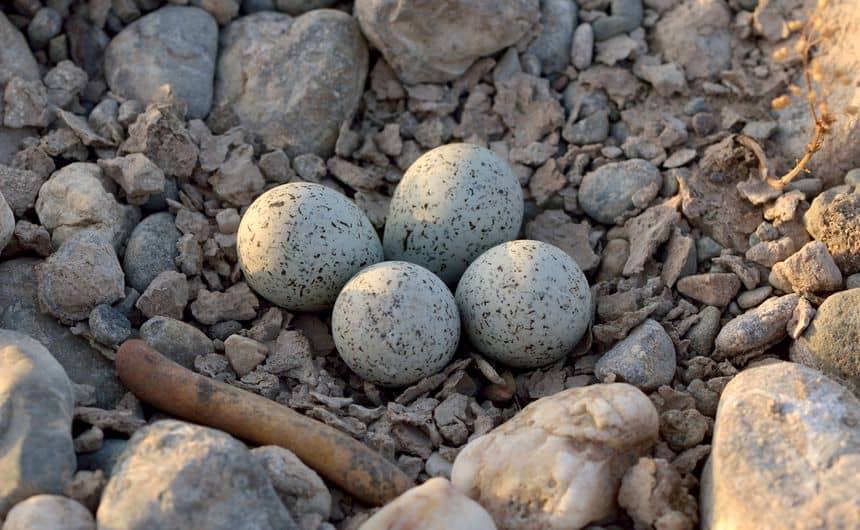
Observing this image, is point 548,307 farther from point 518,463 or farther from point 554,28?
point 554,28

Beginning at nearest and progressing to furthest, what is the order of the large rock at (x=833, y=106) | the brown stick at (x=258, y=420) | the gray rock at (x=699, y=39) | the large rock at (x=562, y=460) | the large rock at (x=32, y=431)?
the large rock at (x=32, y=431) < the large rock at (x=562, y=460) < the brown stick at (x=258, y=420) < the large rock at (x=833, y=106) < the gray rock at (x=699, y=39)

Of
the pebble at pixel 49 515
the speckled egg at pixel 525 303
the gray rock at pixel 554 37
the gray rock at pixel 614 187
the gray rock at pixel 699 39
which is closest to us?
the pebble at pixel 49 515

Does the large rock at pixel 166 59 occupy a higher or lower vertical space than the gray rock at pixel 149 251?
higher

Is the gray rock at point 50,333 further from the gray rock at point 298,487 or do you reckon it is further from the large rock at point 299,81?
the large rock at point 299,81

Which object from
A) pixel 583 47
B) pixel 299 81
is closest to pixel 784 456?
pixel 583 47

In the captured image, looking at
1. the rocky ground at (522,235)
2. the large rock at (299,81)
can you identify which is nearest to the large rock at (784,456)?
the rocky ground at (522,235)

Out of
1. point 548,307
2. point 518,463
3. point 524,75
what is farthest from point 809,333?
point 524,75
